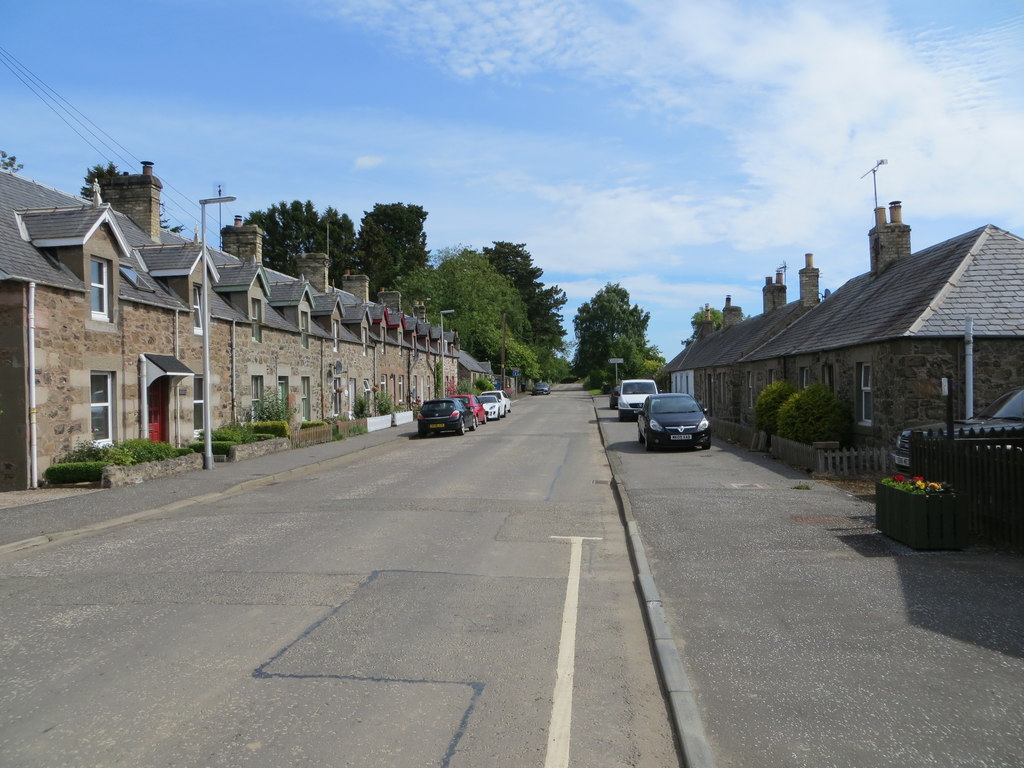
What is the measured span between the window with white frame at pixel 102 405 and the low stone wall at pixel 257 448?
3.23 meters

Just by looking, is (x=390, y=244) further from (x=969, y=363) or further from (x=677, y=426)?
(x=969, y=363)

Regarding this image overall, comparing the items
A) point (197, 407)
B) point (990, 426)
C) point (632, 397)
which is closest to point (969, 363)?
point (990, 426)

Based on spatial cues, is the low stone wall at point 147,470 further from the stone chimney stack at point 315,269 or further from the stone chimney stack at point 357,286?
the stone chimney stack at point 357,286

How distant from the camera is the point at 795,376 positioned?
1021 inches

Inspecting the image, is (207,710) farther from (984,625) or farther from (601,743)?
(984,625)

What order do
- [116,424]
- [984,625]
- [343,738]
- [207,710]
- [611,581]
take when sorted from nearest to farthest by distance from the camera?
[343,738], [207,710], [984,625], [611,581], [116,424]

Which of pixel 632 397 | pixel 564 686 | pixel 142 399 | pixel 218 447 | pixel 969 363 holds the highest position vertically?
pixel 969 363

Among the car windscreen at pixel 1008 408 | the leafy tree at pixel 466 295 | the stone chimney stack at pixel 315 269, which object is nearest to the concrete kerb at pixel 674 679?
the car windscreen at pixel 1008 408

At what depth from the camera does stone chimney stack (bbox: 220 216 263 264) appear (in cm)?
2991

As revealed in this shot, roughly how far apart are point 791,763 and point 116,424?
18016mm

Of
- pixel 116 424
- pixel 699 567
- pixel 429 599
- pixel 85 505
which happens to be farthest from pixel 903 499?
pixel 116 424

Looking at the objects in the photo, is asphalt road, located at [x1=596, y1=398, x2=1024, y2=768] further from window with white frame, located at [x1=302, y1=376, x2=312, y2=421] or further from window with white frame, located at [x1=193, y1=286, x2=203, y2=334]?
window with white frame, located at [x1=302, y1=376, x2=312, y2=421]

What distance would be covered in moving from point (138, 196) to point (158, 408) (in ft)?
25.3

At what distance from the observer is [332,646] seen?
Answer: 5.96 meters
